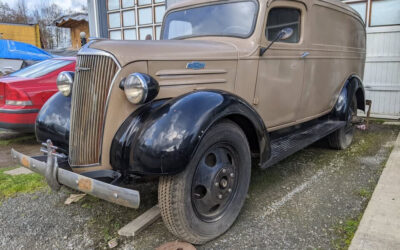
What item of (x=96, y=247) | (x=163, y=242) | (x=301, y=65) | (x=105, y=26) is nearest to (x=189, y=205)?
(x=163, y=242)

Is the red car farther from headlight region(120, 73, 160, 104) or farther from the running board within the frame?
the running board

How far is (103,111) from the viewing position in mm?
2170

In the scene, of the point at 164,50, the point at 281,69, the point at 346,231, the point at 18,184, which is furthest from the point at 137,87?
the point at 18,184

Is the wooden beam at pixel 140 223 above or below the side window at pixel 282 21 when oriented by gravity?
below

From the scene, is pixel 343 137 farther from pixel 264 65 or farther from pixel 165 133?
pixel 165 133

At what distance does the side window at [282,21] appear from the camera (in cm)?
309

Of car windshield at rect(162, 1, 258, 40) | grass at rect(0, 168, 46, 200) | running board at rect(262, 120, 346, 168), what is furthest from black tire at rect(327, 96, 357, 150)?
grass at rect(0, 168, 46, 200)

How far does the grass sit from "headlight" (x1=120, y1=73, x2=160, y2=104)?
76.5 inches

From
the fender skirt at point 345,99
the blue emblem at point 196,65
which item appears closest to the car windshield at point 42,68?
the blue emblem at point 196,65

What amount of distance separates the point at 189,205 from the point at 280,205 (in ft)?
3.68

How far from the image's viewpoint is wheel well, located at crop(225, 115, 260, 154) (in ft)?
8.43

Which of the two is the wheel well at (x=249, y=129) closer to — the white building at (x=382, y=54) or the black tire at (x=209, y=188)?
the black tire at (x=209, y=188)

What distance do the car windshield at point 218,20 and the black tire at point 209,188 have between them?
1084mm

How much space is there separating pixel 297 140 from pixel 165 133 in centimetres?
196
